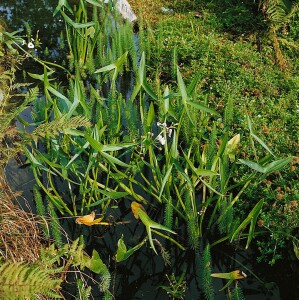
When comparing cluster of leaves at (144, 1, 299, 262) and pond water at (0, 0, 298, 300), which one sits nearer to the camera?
pond water at (0, 0, 298, 300)

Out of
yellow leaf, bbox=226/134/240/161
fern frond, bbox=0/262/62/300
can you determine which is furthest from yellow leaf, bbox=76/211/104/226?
fern frond, bbox=0/262/62/300

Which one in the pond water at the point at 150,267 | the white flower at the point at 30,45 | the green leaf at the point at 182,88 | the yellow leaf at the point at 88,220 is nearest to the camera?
the green leaf at the point at 182,88

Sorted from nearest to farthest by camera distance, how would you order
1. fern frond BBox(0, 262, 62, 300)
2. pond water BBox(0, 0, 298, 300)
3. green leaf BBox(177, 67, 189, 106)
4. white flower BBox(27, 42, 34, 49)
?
fern frond BBox(0, 262, 62, 300), green leaf BBox(177, 67, 189, 106), pond water BBox(0, 0, 298, 300), white flower BBox(27, 42, 34, 49)

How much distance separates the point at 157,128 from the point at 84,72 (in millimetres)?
1124

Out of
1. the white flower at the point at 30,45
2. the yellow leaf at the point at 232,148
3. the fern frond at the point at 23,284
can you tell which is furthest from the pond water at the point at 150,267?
the white flower at the point at 30,45

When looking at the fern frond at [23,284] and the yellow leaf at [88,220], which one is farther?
the yellow leaf at [88,220]

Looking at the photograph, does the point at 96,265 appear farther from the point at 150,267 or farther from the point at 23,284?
the point at 23,284

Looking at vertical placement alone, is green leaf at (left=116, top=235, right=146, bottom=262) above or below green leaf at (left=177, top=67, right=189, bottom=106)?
below

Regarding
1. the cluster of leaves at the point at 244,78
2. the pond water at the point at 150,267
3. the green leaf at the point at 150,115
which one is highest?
the green leaf at the point at 150,115

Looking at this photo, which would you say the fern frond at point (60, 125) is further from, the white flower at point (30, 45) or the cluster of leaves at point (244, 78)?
the white flower at point (30, 45)

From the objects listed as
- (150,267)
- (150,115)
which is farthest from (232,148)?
(150,267)

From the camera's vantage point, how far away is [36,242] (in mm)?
2840

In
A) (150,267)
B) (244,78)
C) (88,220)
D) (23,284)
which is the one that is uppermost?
(23,284)

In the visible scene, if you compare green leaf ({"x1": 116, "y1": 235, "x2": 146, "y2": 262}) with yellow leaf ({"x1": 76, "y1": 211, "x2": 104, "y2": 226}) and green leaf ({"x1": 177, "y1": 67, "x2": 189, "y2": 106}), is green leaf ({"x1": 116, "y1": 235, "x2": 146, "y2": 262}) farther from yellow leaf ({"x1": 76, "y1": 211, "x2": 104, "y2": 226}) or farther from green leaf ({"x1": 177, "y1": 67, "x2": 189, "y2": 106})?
green leaf ({"x1": 177, "y1": 67, "x2": 189, "y2": 106})
